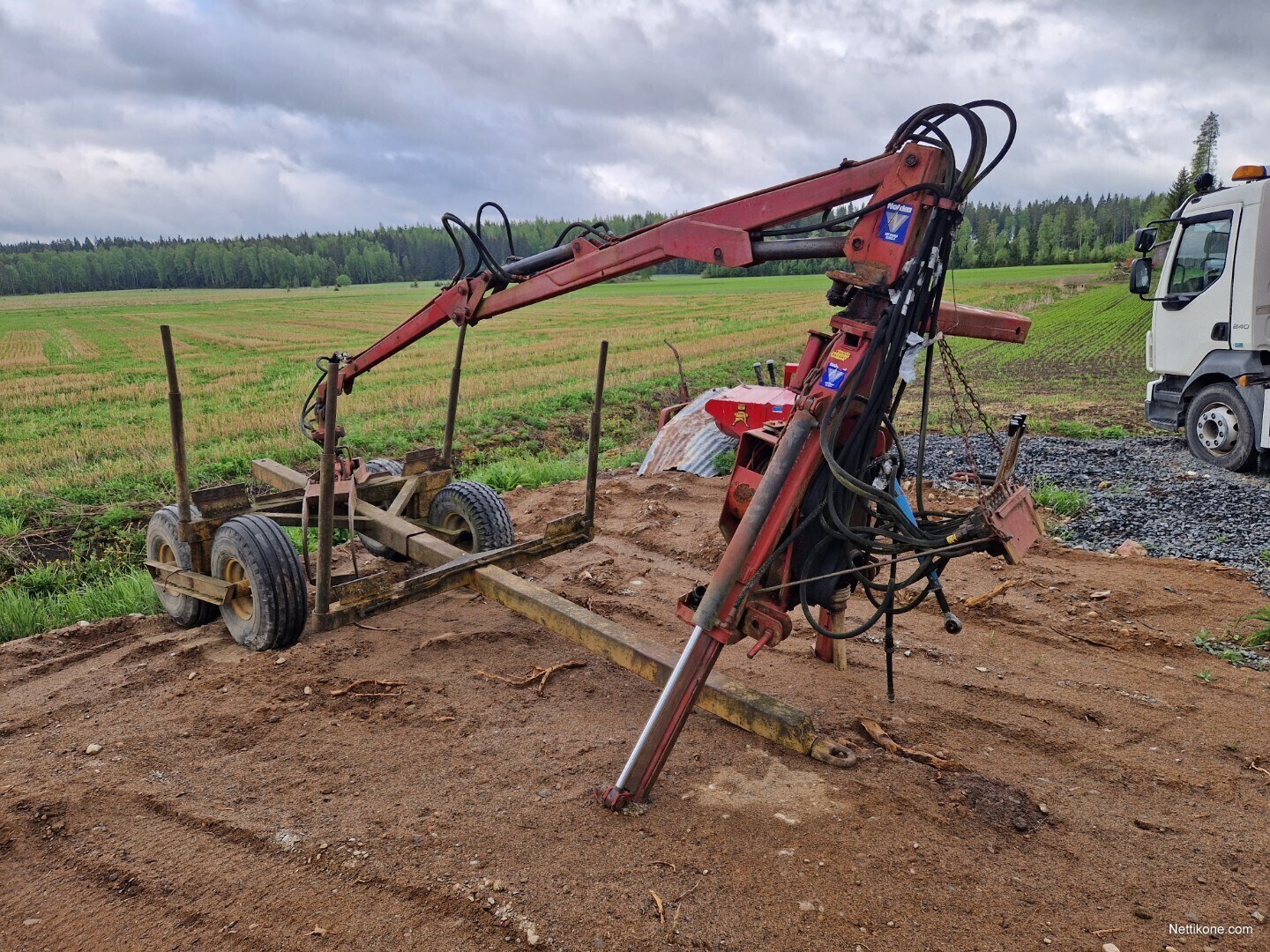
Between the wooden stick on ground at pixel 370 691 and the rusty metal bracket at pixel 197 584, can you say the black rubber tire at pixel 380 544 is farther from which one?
the wooden stick on ground at pixel 370 691

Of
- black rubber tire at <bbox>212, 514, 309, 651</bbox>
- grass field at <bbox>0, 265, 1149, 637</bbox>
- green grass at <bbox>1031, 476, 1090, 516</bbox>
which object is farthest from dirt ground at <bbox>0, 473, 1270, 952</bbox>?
grass field at <bbox>0, 265, 1149, 637</bbox>

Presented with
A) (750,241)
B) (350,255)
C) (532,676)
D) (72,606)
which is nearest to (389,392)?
(72,606)

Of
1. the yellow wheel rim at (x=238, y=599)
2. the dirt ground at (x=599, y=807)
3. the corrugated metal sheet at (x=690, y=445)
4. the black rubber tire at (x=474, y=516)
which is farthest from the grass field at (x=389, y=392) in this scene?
the dirt ground at (x=599, y=807)

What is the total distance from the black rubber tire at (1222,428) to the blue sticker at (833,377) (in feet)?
28.6

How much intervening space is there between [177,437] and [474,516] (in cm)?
211

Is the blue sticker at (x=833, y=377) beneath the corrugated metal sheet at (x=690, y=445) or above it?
above

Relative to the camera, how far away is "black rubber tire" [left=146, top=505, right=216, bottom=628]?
568cm

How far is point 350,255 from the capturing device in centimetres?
10462

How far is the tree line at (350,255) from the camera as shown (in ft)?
293

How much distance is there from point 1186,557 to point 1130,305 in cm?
3175

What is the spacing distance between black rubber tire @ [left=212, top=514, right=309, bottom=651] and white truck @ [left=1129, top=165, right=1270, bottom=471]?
1002cm

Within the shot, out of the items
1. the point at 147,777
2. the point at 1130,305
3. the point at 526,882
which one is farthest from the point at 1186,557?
the point at 1130,305

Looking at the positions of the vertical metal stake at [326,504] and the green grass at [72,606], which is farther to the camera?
the green grass at [72,606]

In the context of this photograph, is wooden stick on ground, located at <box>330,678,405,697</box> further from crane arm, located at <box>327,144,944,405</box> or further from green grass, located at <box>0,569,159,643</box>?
green grass, located at <box>0,569,159,643</box>
